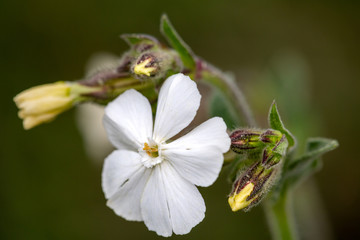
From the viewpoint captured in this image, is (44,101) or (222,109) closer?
(44,101)

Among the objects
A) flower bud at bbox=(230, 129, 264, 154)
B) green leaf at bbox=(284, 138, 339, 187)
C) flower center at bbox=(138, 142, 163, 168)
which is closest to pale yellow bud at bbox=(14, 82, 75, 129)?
flower center at bbox=(138, 142, 163, 168)

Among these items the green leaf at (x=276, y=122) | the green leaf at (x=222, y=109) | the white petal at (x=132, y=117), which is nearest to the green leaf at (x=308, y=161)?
the green leaf at (x=276, y=122)

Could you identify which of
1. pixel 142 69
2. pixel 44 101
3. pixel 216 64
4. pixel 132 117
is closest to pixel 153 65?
pixel 142 69

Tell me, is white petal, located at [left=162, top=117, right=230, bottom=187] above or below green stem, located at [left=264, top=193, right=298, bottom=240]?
above

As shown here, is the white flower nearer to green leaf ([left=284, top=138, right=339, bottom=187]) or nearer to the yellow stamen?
the yellow stamen

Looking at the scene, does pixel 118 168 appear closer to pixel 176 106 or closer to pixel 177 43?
pixel 176 106

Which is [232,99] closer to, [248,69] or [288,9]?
[248,69]

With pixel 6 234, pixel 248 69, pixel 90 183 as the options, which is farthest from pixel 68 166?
pixel 248 69
